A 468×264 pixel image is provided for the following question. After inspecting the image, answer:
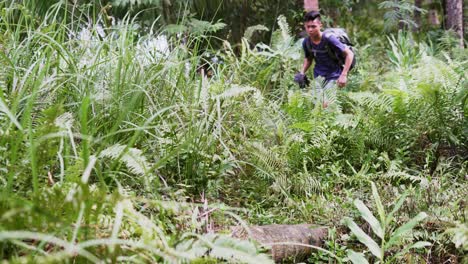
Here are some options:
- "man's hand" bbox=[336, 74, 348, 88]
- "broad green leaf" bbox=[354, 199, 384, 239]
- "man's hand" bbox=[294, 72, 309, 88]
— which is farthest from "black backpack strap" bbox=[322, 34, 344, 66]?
"broad green leaf" bbox=[354, 199, 384, 239]

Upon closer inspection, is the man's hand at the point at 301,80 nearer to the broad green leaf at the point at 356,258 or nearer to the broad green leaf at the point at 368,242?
the broad green leaf at the point at 368,242

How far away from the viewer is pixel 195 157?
10.2ft

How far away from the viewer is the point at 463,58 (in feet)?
25.8

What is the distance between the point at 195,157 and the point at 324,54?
310cm

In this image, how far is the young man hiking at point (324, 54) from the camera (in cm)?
546

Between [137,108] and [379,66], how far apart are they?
694cm

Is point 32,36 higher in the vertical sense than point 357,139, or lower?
higher

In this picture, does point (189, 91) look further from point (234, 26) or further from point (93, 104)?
point (234, 26)

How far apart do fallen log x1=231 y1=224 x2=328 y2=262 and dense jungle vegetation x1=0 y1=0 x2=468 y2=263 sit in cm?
7

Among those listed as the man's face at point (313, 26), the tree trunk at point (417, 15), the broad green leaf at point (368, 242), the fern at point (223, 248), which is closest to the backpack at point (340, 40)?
the man's face at point (313, 26)

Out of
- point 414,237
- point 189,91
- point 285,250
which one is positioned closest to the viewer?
point 285,250

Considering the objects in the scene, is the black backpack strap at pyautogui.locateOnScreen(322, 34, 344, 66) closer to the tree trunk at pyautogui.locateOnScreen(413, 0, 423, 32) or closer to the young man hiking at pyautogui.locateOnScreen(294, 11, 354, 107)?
the young man hiking at pyautogui.locateOnScreen(294, 11, 354, 107)

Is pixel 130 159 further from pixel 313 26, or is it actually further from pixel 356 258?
pixel 313 26

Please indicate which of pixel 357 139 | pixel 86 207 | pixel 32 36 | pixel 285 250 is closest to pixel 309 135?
pixel 357 139
